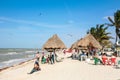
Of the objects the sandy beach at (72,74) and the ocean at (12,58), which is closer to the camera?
the sandy beach at (72,74)

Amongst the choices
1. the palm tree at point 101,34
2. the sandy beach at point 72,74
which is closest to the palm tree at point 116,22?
the palm tree at point 101,34

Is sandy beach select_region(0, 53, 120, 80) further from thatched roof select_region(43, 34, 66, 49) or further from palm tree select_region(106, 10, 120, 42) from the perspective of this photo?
palm tree select_region(106, 10, 120, 42)

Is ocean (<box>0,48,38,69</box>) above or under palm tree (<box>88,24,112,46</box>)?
under

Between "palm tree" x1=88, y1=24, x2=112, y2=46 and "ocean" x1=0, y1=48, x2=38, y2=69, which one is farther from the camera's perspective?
"palm tree" x1=88, y1=24, x2=112, y2=46

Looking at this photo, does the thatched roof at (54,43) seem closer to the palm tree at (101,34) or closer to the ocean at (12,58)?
the ocean at (12,58)

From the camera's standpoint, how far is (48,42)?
20109mm

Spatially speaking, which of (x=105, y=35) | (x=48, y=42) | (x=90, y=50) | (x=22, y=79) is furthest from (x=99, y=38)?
(x=22, y=79)

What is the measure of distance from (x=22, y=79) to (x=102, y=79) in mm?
4346

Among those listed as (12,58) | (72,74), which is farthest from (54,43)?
(12,58)

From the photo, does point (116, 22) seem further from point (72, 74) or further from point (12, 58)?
point (72, 74)

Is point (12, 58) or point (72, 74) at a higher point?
point (12, 58)

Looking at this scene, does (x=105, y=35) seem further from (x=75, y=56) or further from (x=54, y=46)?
(x=54, y=46)

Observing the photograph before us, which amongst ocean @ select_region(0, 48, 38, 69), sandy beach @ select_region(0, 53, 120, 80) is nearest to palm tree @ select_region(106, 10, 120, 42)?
ocean @ select_region(0, 48, 38, 69)

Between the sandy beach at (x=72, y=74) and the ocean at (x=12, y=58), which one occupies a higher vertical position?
the ocean at (x=12, y=58)
